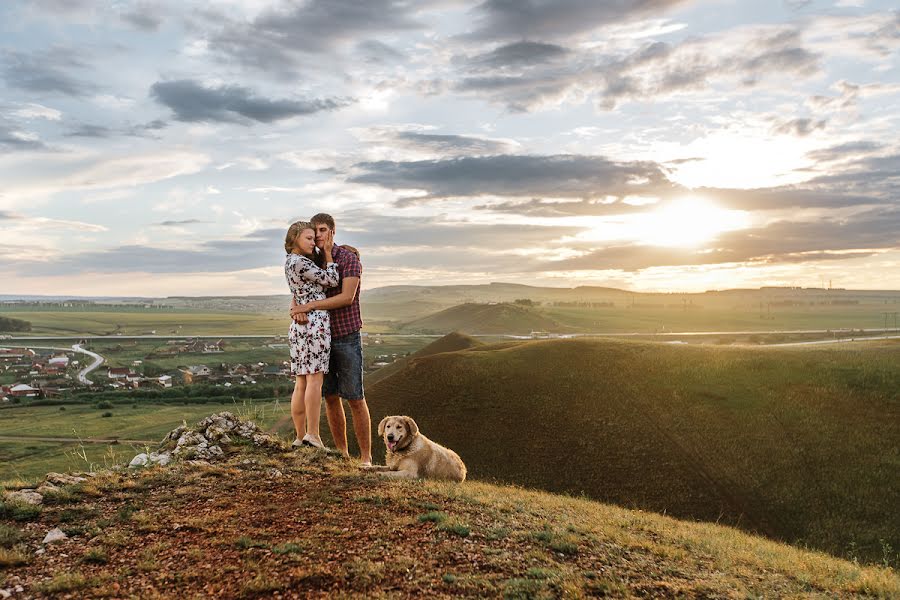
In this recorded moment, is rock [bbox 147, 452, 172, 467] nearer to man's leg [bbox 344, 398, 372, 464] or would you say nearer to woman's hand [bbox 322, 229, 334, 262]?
man's leg [bbox 344, 398, 372, 464]

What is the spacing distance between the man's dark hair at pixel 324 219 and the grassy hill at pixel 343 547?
14.9 ft

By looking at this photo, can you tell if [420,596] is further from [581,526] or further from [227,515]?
[581,526]

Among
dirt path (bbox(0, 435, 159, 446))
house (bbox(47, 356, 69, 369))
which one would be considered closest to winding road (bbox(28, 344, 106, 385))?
house (bbox(47, 356, 69, 369))

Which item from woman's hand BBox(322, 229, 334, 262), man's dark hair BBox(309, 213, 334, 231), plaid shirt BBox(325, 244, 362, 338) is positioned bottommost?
plaid shirt BBox(325, 244, 362, 338)

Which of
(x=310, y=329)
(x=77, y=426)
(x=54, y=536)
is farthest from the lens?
(x=77, y=426)

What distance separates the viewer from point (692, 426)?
36969mm

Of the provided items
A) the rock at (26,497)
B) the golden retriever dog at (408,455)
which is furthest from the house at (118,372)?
the rock at (26,497)

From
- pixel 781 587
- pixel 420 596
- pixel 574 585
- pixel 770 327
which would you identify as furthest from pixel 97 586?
pixel 770 327

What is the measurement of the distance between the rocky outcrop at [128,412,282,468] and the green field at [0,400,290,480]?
35088 millimetres

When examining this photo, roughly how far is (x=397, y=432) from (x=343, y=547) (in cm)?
460

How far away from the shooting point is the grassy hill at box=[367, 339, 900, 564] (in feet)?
96.3

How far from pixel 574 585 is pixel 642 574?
149 cm

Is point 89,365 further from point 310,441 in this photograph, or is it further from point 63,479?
point 63,479

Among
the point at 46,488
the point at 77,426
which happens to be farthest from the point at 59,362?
the point at 46,488
